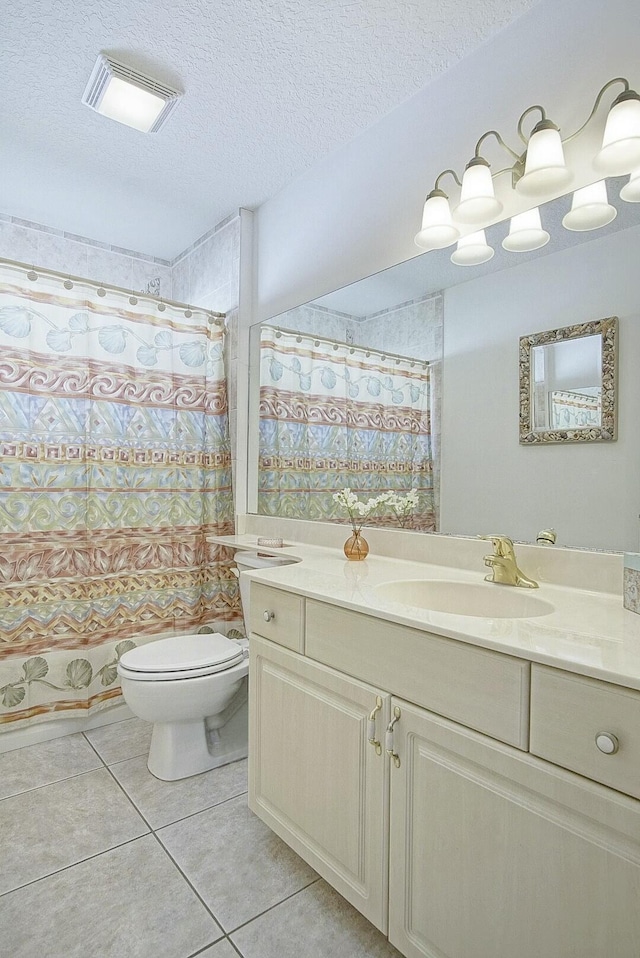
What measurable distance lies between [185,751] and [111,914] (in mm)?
639

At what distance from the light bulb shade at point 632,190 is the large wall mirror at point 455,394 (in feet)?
0.05

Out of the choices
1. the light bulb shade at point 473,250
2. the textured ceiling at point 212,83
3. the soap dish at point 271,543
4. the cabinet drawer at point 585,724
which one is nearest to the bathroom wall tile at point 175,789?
the soap dish at point 271,543

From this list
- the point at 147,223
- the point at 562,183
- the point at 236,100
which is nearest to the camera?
the point at 562,183

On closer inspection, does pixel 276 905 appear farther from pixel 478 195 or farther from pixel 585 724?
pixel 478 195

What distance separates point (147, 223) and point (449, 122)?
1743 mm

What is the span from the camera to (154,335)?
2520mm

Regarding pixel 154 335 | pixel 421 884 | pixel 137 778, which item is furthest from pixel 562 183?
pixel 137 778

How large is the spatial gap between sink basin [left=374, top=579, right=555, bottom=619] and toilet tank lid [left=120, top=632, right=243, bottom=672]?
2.78 feet

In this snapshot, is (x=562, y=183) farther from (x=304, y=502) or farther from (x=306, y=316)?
(x=304, y=502)

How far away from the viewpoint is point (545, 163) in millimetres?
1334

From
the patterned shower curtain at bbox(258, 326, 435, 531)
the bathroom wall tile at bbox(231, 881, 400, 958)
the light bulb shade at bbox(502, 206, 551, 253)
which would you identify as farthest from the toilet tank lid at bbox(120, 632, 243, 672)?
the light bulb shade at bbox(502, 206, 551, 253)

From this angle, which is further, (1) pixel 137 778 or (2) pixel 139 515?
(2) pixel 139 515

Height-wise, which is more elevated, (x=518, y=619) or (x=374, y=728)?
(x=518, y=619)

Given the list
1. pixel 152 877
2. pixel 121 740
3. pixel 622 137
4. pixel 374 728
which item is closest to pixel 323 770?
pixel 374 728
